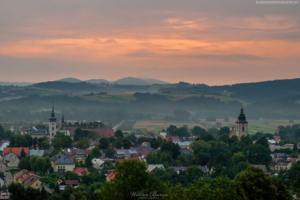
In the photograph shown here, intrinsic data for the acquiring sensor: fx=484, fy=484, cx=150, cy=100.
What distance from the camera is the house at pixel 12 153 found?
250ft

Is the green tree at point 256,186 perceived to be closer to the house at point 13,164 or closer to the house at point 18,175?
the house at point 18,175

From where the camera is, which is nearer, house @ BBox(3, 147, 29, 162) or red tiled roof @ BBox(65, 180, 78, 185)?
red tiled roof @ BBox(65, 180, 78, 185)

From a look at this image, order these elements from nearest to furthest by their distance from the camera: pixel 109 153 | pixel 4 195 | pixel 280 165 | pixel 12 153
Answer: pixel 4 195, pixel 280 165, pixel 12 153, pixel 109 153

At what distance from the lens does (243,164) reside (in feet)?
224

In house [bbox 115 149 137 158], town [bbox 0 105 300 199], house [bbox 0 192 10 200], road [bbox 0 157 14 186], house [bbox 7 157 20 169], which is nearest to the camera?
town [bbox 0 105 300 199]

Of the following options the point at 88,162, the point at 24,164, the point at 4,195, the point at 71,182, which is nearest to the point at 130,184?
the point at 4,195

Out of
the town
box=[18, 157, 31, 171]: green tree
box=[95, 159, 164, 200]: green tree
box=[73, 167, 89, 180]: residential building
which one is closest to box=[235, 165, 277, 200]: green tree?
the town

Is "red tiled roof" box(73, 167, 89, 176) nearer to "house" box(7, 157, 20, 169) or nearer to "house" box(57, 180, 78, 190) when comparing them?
"house" box(57, 180, 78, 190)

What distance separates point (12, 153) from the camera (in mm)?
77938

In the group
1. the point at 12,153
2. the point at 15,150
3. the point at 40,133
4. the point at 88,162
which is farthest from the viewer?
the point at 40,133

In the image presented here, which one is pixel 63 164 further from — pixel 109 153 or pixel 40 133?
pixel 40 133

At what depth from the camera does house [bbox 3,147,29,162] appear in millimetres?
76312

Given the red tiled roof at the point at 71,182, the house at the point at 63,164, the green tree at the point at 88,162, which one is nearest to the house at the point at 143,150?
the green tree at the point at 88,162

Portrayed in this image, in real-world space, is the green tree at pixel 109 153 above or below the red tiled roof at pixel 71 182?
above
